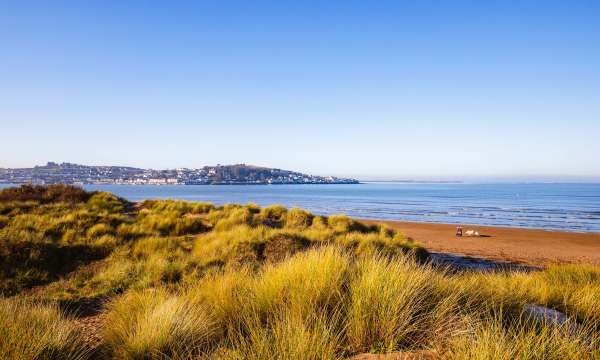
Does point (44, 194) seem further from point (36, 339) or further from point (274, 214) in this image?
point (36, 339)

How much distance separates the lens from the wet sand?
17.8m

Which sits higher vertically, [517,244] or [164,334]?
[164,334]

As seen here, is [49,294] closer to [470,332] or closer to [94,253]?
[94,253]

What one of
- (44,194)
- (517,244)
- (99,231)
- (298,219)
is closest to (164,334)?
(99,231)

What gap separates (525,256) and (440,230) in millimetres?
9530

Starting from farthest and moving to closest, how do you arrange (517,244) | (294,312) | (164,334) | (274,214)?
1. (274,214)
2. (517,244)
3. (294,312)
4. (164,334)

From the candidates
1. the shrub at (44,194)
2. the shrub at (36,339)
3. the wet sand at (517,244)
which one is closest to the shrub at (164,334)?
the shrub at (36,339)

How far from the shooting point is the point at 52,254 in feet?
32.9

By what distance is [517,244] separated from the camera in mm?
21734

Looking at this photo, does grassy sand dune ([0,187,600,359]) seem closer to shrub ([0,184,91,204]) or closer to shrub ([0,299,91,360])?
shrub ([0,299,91,360])

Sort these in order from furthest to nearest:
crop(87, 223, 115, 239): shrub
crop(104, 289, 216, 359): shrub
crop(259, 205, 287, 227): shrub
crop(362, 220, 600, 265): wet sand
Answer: crop(259, 205, 287, 227): shrub < crop(362, 220, 600, 265): wet sand < crop(87, 223, 115, 239): shrub < crop(104, 289, 216, 359): shrub

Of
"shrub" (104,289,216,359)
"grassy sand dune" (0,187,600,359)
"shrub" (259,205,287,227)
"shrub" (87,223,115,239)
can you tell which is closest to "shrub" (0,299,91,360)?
"grassy sand dune" (0,187,600,359)

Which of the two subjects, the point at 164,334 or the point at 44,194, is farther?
the point at 44,194

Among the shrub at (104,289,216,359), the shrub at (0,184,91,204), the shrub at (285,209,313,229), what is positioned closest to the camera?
the shrub at (104,289,216,359)
